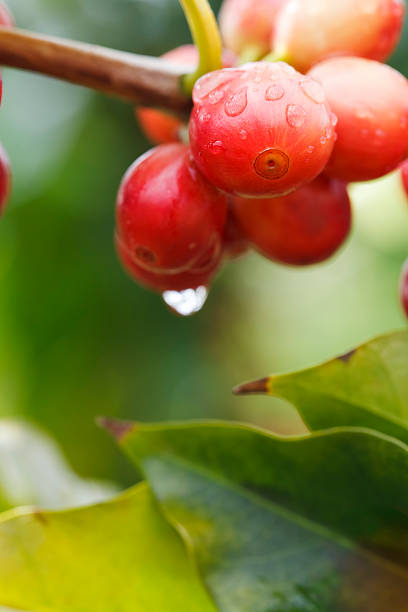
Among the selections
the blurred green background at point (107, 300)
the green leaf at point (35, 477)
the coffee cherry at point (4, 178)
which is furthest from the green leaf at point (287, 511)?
the blurred green background at point (107, 300)

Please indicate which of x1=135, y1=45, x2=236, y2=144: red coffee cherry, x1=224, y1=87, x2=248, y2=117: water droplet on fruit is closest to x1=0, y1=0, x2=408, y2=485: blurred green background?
x1=135, y1=45, x2=236, y2=144: red coffee cherry

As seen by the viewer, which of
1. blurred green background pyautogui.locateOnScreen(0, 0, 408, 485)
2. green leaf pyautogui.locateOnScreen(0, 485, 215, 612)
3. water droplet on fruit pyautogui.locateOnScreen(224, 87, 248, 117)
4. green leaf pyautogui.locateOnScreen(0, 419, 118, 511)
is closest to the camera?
water droplet on fruit pyautogui.locateOnScreen(224, 87, 248, 117)

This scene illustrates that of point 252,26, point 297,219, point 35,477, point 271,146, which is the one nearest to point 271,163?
point 271,146

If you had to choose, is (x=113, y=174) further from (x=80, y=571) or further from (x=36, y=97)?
(x=80, y=571)

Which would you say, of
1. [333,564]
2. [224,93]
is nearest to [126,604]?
[333,564]

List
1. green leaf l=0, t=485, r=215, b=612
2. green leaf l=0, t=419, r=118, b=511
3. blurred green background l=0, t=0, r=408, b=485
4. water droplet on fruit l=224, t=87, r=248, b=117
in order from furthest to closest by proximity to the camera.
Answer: blurred green background l=0, t=0, r=408, b=485
green leaf l=0, t=419, r=118, b=511
green leaf l=0, t=485, r=215, b=612
water droplet on fruit l=224, t=87, r=248, b=117

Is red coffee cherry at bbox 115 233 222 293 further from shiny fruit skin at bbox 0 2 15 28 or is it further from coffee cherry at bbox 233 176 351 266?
shiny fruit skin at bbox 0 2 15 28

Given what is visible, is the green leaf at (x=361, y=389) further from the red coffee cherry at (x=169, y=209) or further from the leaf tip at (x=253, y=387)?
the red coffee cherry at (x=169, y=209)
